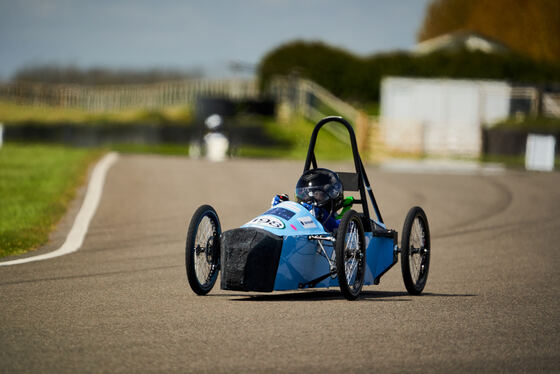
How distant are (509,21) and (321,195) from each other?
85.8 metres

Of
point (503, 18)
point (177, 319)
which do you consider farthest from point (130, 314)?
point (503, 18)

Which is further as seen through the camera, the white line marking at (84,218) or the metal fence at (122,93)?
the metal fence at (122,93)

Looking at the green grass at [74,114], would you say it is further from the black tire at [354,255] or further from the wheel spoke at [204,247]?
the black tire at [354,255]

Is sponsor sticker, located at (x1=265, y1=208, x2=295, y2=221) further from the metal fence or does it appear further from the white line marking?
the metal fence

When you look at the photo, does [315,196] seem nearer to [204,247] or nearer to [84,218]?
[204,247]

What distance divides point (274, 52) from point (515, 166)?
3101 cm

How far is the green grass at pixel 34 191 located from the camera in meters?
12.9

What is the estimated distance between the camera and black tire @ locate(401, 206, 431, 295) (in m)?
8.97

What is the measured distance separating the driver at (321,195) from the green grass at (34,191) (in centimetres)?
411

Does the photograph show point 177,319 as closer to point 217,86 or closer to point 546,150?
point 546,150

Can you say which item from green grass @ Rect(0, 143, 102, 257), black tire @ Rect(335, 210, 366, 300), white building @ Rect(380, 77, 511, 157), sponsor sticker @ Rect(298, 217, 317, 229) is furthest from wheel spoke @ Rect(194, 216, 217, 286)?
white building @ Rect(380, 77, 511, 157)

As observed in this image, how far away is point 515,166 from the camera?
110 ft

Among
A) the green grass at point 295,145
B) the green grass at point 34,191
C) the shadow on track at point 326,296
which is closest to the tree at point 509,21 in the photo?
the green grass at point 295,145

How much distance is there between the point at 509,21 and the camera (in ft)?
299
